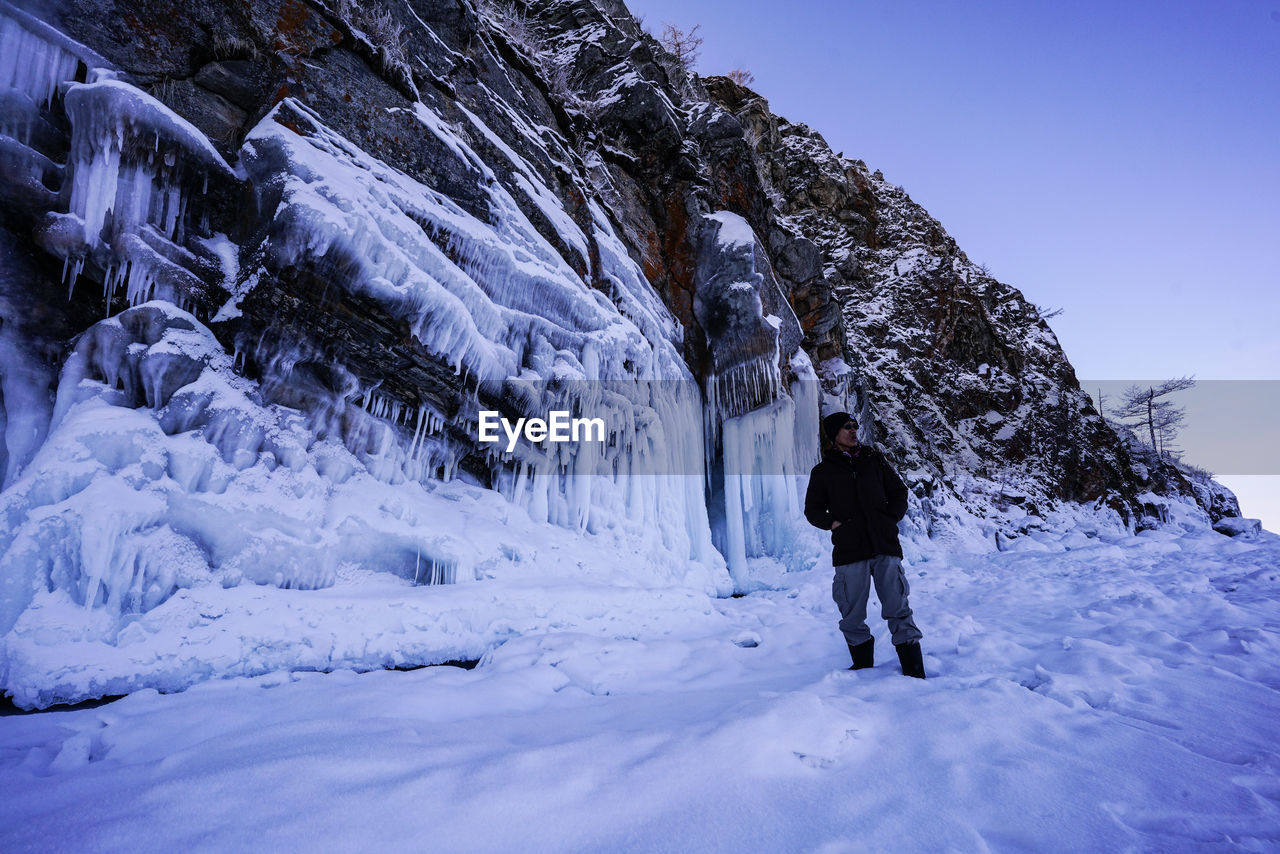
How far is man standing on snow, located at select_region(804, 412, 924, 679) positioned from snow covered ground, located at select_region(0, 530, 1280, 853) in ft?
0.89

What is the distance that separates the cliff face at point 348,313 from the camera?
3484mm

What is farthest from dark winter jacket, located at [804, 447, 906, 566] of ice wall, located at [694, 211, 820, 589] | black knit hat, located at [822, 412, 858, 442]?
ice wall, located at [694, 211, 820, 589]

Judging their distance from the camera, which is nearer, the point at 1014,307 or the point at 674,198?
the point at 674,198

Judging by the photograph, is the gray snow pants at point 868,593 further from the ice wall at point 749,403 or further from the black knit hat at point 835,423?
the ice wall at point 749,403

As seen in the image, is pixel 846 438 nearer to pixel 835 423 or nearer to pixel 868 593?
pixel 835 423

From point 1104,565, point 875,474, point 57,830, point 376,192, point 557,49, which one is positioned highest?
point 557,49

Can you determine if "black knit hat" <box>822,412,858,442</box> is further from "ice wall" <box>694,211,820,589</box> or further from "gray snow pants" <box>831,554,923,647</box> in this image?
"ice wall" <box>694,211,820,589</box>

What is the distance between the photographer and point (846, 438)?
10.8ft

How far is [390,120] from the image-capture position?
544 centimetres

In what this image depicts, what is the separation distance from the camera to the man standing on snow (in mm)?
3002

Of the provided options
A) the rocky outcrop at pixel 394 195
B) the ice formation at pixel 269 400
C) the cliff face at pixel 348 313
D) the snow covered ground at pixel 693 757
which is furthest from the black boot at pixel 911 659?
the rocky outcrop at pixel 394 195

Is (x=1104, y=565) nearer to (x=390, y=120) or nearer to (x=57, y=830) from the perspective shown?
(x=57, y=830)

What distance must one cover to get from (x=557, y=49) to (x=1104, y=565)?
13.0 meters

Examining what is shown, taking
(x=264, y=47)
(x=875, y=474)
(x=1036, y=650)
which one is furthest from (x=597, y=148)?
(x=1036, y=650)
